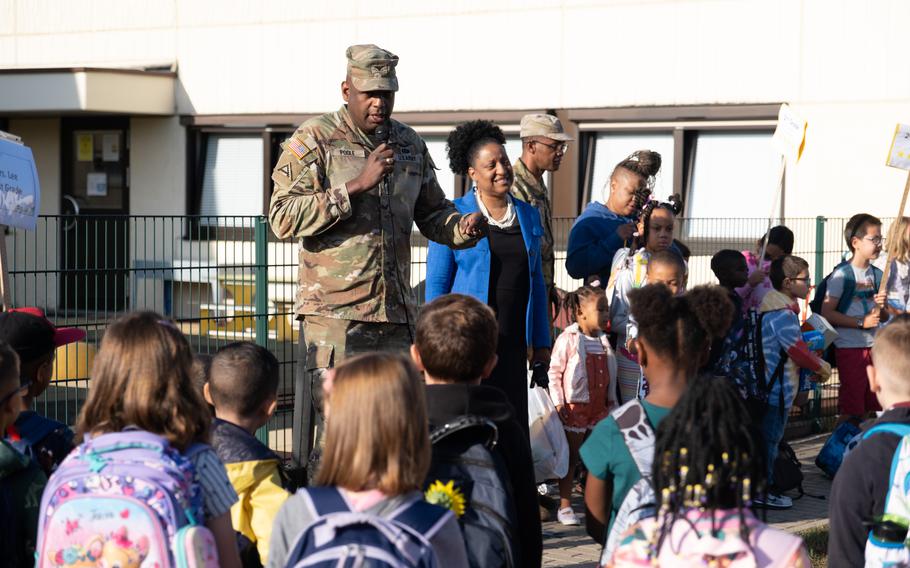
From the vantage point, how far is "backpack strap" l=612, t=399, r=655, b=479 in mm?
3771

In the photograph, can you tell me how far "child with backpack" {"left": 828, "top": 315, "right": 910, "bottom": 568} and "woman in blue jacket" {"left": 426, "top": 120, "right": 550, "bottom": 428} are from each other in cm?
254

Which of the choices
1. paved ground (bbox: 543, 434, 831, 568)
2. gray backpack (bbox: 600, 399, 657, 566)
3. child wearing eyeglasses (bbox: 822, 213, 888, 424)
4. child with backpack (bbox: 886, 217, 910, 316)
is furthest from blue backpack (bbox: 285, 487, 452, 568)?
child with backpack (bbox: 886, 217, 910, 316)

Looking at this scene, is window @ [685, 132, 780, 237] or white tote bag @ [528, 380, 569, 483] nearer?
white tote bag @ [528, 380, 569, 483]

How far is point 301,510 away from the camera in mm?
3141

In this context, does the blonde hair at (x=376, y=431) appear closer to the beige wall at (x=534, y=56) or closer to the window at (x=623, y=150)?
the beige wall at (x=534, y=56)

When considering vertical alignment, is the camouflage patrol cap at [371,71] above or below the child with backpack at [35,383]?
above

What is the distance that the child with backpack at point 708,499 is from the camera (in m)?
3.10

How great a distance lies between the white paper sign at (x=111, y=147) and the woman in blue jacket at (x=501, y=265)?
44.5 ft

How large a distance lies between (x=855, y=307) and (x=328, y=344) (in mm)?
5794

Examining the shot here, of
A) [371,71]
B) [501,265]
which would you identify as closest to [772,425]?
[501,265]

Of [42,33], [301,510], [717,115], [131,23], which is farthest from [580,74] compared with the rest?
[301,510]

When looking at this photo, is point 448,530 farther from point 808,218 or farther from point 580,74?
point 580,74

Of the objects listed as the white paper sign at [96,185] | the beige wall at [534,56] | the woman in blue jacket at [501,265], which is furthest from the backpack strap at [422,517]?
the white paper sign at [96,185]

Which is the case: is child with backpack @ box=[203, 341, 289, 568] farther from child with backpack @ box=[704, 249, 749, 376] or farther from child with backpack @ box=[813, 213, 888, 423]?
child with backpack @ box=[813, 213, 888, 423]
